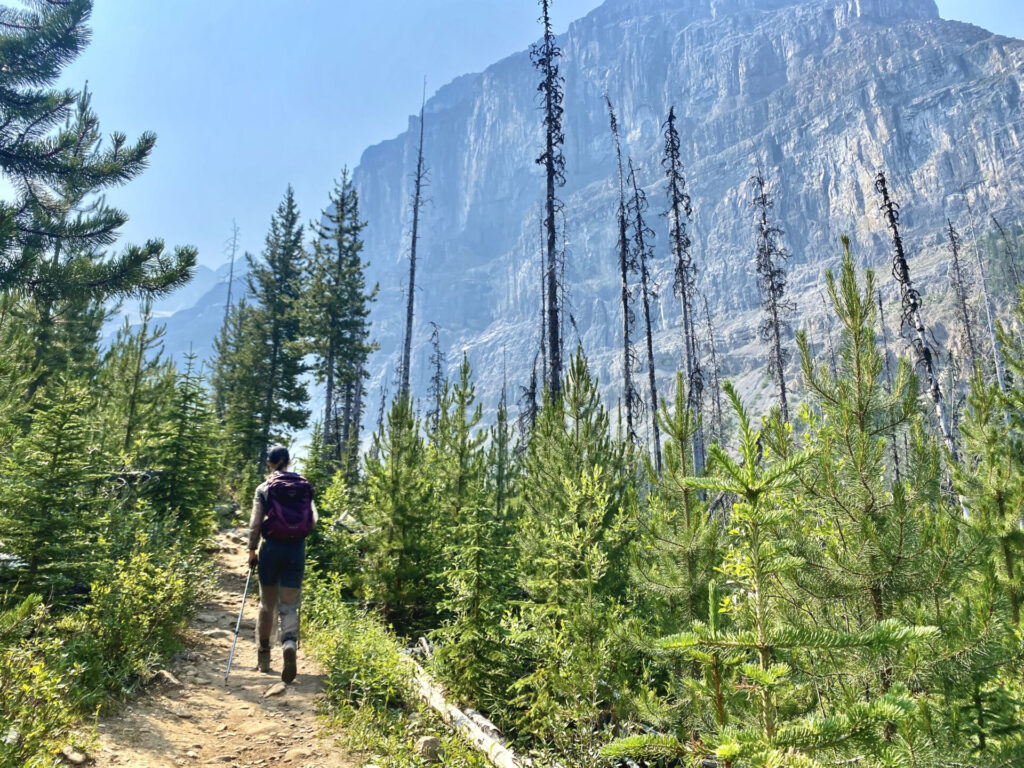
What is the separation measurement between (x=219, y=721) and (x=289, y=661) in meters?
0.92

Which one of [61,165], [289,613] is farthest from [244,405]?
[289,613]

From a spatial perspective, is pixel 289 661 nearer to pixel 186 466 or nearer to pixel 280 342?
pixel 186 466

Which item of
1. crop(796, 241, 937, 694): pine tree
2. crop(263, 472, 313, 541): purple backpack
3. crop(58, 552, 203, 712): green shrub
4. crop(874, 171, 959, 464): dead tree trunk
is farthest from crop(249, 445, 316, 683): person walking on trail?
crop(874, 171, 959, 464): dead tree trunk

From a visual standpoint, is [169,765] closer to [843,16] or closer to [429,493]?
[429,493]

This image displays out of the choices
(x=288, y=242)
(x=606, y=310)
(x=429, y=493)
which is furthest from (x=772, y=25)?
(x=429, y=493)

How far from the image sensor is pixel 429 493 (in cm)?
978

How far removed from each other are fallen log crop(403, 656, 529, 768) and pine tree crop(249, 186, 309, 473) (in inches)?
833

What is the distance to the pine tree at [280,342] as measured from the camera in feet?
85.1

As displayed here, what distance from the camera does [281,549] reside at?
251 inches

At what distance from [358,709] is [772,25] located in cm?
25960

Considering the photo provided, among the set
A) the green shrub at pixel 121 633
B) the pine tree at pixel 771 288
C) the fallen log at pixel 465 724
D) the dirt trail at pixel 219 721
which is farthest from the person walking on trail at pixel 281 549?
the pine tree at pixel 771 288

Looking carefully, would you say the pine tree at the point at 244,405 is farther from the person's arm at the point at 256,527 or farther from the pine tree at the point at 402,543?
the person's arm at the point at 256,527

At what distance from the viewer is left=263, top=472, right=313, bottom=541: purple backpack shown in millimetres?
6336

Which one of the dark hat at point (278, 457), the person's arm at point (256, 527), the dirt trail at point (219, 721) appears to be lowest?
the dirt trail at point (219, 721)
